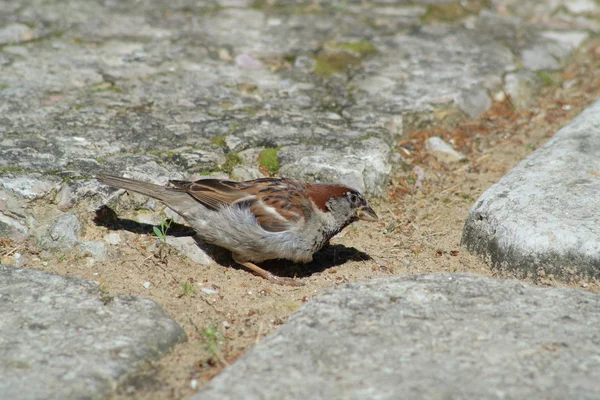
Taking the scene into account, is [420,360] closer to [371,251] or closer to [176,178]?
[371,251]

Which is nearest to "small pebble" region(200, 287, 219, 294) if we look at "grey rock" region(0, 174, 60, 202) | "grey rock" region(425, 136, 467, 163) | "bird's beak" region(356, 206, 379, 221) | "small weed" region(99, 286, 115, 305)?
"small weed" region(99, 286, 115, 305)

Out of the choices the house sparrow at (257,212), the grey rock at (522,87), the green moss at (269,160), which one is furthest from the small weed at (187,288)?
the grey rock at (522,87)

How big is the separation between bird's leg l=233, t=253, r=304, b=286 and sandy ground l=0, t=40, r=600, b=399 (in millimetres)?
55

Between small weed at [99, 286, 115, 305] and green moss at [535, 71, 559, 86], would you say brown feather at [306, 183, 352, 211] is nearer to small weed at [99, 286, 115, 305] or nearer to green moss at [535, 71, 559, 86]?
small weed at [99, 286, 115, 305]

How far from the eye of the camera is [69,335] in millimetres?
3184

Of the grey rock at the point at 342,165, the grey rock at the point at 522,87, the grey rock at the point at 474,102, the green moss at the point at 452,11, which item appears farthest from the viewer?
the green moss at the point at 452,11

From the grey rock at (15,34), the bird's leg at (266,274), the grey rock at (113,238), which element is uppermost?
the grey rock at (15,34)

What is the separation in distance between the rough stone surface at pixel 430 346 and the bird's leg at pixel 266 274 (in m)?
0.73

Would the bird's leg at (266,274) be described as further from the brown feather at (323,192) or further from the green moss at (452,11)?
the green moss at (452,11)

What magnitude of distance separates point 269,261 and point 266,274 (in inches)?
15.9

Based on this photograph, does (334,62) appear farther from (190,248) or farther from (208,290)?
(208,290)

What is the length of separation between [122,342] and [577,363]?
1993 mm

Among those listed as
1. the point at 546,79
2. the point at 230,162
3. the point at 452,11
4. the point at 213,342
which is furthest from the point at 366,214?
the point at 452,11

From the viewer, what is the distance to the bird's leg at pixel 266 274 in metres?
4.28
